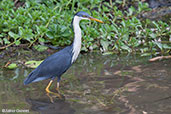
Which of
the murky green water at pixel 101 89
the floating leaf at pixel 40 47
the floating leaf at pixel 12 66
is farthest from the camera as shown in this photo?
the floating leaf at pixel 40 47

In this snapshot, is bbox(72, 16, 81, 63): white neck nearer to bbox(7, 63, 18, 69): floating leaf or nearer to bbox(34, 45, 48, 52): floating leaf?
bbox(7, 63, 18, 69): floating leaf

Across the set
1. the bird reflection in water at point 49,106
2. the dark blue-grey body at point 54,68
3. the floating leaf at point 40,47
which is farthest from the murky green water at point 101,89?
the floating leaf at point 40,47

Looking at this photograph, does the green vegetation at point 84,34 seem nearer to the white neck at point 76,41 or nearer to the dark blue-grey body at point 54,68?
the white neck at point 76,41

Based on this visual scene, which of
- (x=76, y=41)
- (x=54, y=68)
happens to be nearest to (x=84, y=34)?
(x=76, y=41)

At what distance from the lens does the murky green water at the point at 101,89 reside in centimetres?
452

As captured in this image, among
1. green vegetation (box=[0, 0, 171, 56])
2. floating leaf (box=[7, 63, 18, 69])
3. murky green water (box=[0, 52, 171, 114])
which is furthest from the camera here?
green vegetation (box=[0, 0, 171, 56])

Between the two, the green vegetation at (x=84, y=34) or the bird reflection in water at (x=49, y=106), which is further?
the green vegetation at (x=84, y=34)

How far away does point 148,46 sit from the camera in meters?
7.35

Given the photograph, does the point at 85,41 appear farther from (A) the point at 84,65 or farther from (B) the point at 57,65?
(B) the point at 57,65

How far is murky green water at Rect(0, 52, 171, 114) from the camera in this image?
4523 millimetres

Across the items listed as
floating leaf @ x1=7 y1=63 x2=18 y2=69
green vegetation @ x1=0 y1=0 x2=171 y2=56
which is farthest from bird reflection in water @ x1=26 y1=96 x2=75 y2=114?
green vegetation @ x1=0 y1=0 x2=171 y2=56

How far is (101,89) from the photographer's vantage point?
5195 millimetres

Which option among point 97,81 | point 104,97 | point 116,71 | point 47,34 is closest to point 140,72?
point 116,71

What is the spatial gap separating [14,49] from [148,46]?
3224mm
